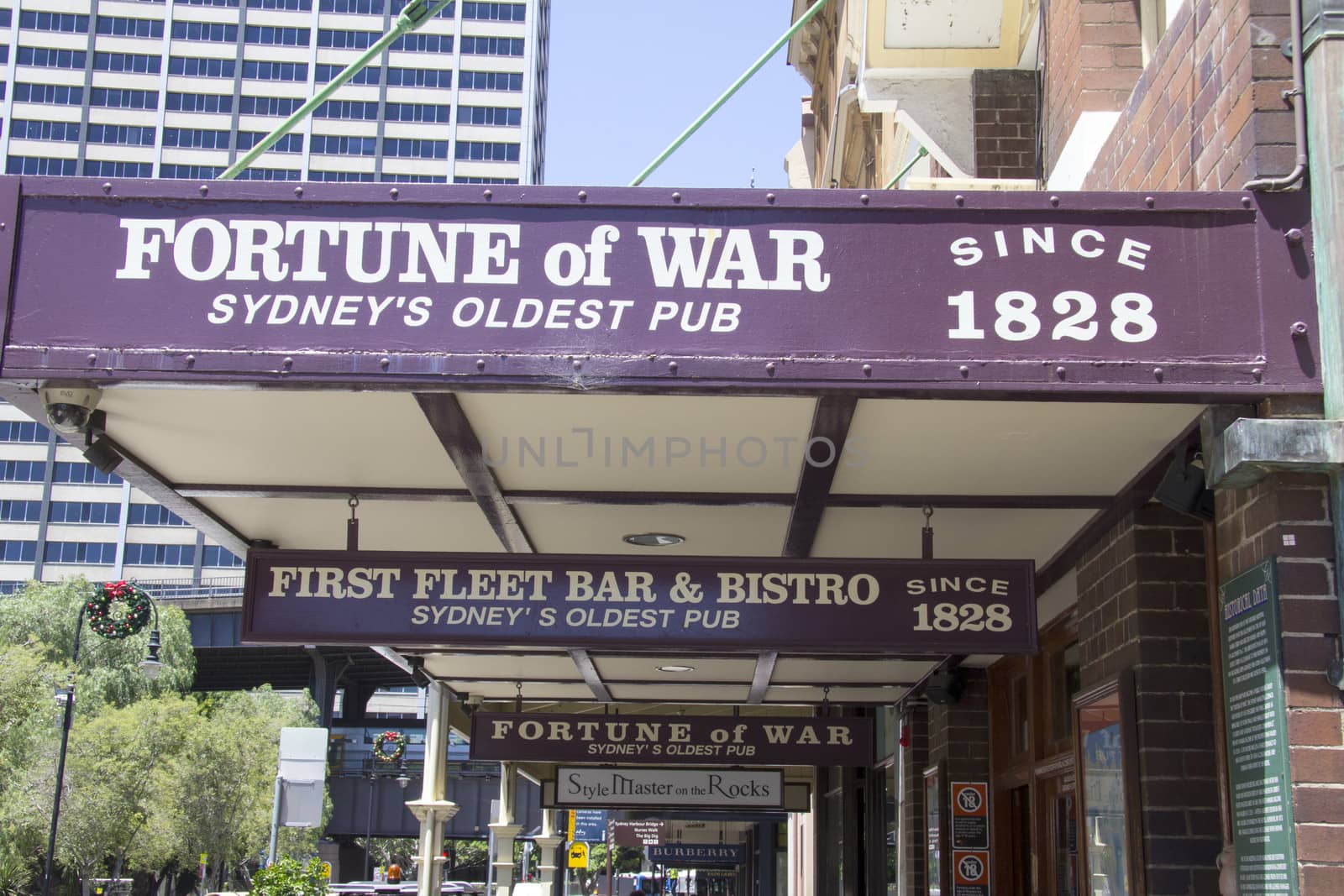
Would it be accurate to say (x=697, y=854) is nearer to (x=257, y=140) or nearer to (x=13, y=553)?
(x=13, y=553)

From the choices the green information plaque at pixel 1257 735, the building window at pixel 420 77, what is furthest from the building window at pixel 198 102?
the green information plaque at pixel 1257 735

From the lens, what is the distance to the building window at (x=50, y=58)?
342ft

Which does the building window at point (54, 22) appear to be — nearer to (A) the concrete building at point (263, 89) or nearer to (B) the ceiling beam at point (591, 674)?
(A) the concrete building at point (263, 89)


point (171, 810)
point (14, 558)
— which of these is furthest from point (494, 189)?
point (14, 558)

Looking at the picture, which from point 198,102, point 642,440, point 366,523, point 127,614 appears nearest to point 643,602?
point 642,440

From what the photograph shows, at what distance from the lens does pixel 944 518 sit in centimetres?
737

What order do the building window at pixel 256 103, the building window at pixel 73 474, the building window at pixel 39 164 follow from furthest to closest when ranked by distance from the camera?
the building window at pixel 256 103 < the building window at pixel 39 164 < the building window at pixel 73 474

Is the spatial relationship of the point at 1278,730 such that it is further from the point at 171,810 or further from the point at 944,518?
the point at 171,810

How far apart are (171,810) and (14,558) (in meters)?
59.7

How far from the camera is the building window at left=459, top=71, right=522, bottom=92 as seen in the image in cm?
11050

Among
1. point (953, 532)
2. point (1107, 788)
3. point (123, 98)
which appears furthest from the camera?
point (123, 98)

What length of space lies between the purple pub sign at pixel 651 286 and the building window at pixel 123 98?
10947cm

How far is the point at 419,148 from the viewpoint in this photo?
10969 cm

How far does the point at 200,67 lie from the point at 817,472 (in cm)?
11100
